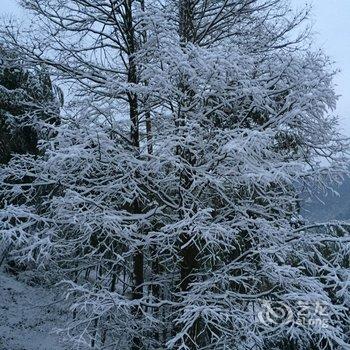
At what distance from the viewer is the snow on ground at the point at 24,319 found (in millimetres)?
13100

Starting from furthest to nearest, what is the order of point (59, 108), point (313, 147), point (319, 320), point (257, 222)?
point (59, 108)
point (313, 147)
point (257, 222)
point (319, 320)

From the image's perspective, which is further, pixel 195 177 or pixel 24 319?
pixel 24 319

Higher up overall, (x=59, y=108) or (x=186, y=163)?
(x=59, y=108)

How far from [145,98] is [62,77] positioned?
182 cm

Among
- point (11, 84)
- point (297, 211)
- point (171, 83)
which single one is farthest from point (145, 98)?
point (11, 84)

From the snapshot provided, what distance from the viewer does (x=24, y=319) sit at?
15.0 m

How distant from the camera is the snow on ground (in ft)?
43.0

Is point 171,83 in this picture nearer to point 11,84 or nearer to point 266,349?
point 266,349

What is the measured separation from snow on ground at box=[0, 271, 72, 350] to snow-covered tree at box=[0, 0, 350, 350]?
6.64 m

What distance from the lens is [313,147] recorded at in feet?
21.7

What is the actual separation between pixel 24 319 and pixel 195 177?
39.0 ft

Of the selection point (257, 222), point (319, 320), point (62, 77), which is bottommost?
point (319, 320)

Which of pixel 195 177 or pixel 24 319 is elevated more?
pixel 195 177

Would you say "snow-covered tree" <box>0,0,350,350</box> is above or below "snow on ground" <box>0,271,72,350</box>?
above
